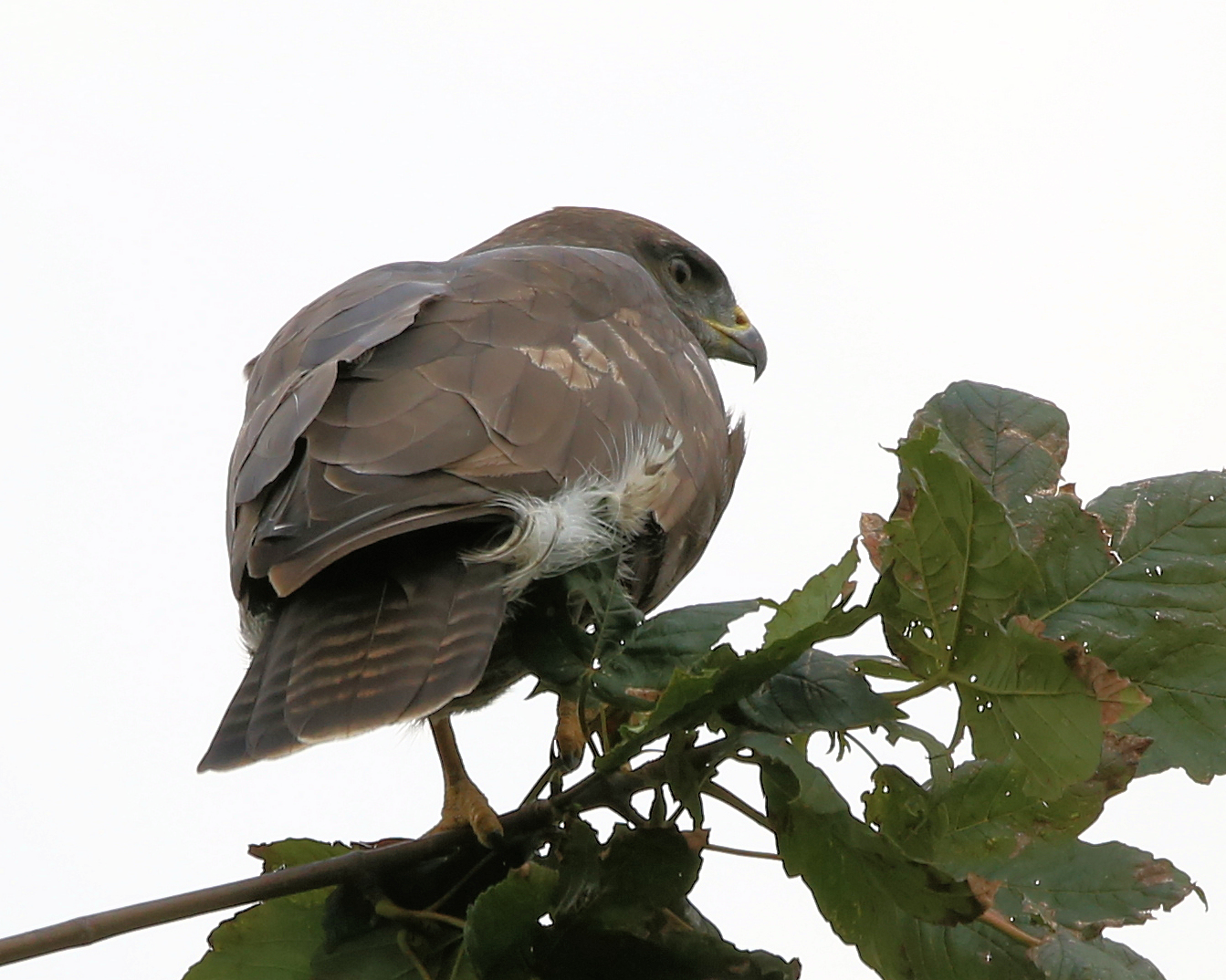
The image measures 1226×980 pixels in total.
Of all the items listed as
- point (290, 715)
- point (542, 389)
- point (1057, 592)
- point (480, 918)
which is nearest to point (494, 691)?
point (542, 389)

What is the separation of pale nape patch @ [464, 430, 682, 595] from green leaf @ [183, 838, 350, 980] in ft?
1.91

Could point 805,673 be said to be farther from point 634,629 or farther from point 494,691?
point 494,691

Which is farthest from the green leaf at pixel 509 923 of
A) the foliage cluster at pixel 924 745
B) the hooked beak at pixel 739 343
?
the hooked beak at pixel 739 343

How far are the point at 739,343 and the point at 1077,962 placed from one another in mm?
3208

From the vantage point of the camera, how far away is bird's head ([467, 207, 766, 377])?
490 centimetres

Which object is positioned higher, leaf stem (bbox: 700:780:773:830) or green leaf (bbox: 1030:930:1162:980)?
leaf stem (bbox: 700:780:773:830)

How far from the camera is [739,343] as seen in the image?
488cm

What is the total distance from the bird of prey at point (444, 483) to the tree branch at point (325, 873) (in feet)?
0.47

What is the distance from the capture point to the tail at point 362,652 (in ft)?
6.95

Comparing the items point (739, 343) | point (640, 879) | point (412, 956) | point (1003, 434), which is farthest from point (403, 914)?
point (739, 343)

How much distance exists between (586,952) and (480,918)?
19cm

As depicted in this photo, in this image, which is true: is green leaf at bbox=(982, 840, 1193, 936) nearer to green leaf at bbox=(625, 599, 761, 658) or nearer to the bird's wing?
green leaf at bbox=(625, 599, 761, 658)

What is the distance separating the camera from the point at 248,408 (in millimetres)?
3248

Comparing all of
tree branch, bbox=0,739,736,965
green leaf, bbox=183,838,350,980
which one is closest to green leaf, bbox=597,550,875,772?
tree branch, bbox=0,739,736,965
